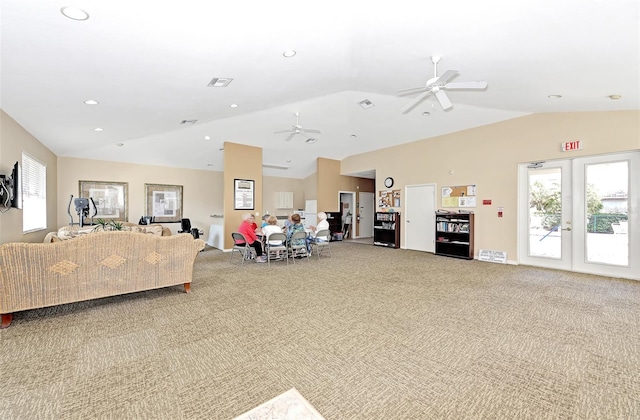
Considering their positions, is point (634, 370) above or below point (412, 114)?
below

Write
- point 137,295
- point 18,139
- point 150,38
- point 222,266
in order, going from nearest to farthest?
1. point 150,38
2. point 137,295
3. point 18,139
4. point 222,266

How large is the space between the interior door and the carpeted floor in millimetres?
3589

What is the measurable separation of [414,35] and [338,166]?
304 inches

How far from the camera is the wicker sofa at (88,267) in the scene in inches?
115

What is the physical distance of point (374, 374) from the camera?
7.06ft

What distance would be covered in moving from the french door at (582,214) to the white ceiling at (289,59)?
115 centimetres

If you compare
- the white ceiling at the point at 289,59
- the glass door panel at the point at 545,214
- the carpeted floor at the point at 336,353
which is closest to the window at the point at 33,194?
the white ceiling at the point at 289,59

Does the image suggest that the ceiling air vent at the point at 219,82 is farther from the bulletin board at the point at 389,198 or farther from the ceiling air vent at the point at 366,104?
the bulletin board at the point at 389,198

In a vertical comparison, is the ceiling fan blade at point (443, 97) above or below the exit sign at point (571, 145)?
above

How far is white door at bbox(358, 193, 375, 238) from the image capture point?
38.3ft

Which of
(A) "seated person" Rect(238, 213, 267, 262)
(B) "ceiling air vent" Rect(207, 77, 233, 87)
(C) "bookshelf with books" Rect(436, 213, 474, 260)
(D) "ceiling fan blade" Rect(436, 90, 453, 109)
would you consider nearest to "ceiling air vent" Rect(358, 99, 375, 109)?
(D) "ceiling fan blade" Rect(436, 90, 453, 109)

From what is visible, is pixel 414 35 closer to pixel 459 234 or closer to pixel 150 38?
pixel 150 38

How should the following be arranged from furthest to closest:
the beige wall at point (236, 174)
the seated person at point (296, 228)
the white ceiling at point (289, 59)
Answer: the beige wall at point (236, 174), the seated person at point (296, 228), the white ceiling at point (289, 59)

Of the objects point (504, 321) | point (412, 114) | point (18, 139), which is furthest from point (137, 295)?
point (412, 114)
